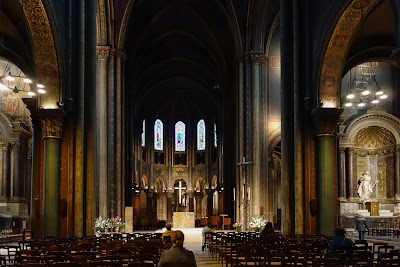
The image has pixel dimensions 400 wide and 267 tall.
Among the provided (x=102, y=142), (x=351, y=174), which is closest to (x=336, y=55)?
(x=351, y=174)

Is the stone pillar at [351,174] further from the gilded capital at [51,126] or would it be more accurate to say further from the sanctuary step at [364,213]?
the gilded capital at [51,126]

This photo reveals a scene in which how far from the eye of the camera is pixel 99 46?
37062 mm

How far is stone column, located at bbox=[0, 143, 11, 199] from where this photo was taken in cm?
3650

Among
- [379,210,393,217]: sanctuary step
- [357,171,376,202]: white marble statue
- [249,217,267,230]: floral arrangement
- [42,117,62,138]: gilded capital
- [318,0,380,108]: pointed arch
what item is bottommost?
[249,217,267,230]: floral arrangement

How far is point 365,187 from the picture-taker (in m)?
37.2

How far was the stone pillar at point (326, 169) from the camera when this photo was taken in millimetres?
23078

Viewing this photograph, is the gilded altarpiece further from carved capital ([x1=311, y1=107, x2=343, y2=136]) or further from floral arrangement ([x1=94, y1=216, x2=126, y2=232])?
carved capital ([x1=311, y1=107, x2=343, y2=136])

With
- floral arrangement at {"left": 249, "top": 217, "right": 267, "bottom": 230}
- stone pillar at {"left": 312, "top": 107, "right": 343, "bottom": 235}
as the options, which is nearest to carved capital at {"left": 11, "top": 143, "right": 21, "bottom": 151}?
floral arrangement at {"left": 249, "top": 217, "right": 267, "bottom": 230}

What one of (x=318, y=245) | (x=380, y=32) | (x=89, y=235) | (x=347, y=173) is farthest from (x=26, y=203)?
(x=318, y=245)

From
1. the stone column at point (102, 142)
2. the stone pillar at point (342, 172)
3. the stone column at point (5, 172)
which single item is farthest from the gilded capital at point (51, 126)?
the stone pillar at point (342, 172)

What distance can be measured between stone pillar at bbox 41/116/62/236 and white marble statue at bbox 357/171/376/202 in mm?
21130

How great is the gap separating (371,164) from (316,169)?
16233 millimetres

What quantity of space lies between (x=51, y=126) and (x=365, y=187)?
856 inches

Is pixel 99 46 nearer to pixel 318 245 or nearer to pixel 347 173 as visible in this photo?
pixel 347 173
